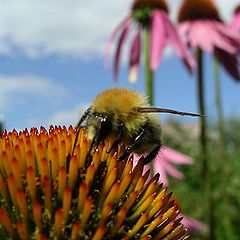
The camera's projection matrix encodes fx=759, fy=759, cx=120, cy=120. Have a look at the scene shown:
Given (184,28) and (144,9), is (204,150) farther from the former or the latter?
(184,28)

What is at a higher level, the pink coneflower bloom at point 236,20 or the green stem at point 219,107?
the pink coneflower bloom at point 236,20

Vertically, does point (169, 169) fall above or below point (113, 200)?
above

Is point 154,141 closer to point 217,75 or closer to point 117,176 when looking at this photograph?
point 117,176

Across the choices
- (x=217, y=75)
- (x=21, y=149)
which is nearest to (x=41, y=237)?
(x=21, y=149)

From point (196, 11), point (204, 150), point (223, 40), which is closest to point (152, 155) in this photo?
point (204, 150)

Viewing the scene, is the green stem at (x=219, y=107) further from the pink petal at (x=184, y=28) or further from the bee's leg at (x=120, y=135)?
the bee's leg at (x=120, y=135)

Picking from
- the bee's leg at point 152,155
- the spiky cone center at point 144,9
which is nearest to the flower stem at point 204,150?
the spiky cone center at point 144,9
